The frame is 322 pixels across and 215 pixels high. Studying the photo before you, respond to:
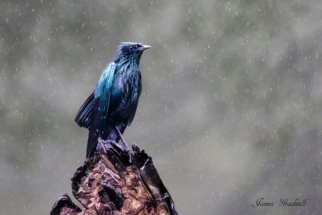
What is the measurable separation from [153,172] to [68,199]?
1.45 metres

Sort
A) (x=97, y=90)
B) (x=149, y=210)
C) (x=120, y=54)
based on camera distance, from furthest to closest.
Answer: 1. (x=120, y=54)
2. (x=97, y=90)
3. (x=149, y=210)

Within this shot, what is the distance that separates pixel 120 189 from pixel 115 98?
468 centimetres

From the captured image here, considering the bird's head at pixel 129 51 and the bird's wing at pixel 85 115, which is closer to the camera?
the bird's wing at pixel 85 115

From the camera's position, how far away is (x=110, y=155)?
330 inches

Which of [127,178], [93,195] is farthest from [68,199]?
[127,178]

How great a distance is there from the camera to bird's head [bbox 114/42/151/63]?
1316 cm

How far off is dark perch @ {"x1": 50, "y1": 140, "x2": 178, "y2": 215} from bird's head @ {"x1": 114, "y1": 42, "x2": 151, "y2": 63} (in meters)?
5.18

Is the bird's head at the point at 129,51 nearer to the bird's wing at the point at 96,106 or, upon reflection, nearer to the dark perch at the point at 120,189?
the bird's wing at the point at 96,106

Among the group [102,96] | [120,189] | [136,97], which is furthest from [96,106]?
[120,189]

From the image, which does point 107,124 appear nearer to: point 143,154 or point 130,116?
point 130,116

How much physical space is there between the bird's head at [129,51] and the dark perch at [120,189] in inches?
204

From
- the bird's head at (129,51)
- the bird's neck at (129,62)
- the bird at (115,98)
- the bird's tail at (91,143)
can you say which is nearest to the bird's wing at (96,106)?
the bird at (115,98)

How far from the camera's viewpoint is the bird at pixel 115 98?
11.9 metres

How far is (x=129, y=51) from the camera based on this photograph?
522 inches
